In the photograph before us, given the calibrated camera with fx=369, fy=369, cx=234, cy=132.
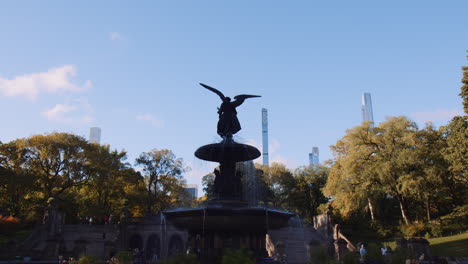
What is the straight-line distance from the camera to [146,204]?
142ft

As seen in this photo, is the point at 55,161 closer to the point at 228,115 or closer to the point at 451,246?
the point at 228,115

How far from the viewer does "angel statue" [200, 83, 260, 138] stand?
52.3 ft

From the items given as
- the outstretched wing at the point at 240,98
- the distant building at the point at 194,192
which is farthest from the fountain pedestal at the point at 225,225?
the distant building at the point at 194,192

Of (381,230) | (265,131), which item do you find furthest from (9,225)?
(265,131)

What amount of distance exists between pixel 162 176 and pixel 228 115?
3162 cm

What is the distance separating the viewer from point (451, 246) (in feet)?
80.8

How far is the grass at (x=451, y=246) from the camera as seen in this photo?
2241cm

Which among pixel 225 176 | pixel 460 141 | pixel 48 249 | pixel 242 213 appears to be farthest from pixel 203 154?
pixel 460 141

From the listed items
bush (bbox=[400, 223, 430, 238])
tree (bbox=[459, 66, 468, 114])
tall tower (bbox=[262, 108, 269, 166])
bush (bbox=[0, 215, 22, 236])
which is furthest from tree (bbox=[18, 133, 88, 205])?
tall tower (bbox=[262, 108, 269, 166])

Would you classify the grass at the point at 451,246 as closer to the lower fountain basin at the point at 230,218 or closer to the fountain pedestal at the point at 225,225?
the fountain pedestal at the point at 225,225

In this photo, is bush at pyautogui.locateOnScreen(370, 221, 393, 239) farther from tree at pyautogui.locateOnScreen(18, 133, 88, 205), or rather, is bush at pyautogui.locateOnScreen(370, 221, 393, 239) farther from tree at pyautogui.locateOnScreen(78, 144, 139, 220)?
tree at pyautogui.locateOnScreen(18, 133, 88, 205)

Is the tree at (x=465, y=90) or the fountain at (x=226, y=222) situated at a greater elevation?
the tree at (x=465, y=90)

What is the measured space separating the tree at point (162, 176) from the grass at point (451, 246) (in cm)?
2859

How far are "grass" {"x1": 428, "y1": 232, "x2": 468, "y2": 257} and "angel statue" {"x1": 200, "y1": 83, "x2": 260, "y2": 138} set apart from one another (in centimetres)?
1584
